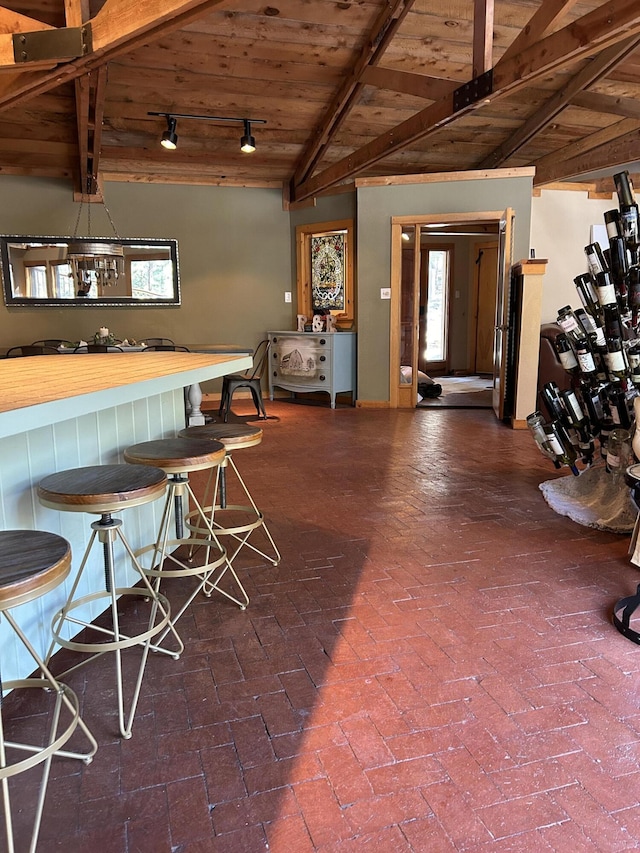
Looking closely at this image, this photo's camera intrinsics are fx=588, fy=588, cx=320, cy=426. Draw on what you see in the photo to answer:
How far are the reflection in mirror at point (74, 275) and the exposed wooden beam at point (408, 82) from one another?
10.4 ft

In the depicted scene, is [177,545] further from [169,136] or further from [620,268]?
[169,136]

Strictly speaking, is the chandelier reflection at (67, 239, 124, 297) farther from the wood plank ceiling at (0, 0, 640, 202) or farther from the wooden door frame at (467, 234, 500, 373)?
the wooden door frame at (467, 234, 500, 373)

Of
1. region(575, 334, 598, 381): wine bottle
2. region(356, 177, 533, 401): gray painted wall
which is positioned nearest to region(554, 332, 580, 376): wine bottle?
region(575, 334, 598, 381): wine bottle

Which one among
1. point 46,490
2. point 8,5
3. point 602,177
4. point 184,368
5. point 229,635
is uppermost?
point 8,5

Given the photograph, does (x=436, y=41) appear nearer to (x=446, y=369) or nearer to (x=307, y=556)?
(x=307, y=556)

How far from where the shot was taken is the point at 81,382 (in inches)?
75.8

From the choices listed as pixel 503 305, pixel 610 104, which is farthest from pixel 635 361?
pixel 610 104

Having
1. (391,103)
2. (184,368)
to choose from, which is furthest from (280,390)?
(184,368)

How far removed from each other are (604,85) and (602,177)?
197cm

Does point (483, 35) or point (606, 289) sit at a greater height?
point (483, 35)

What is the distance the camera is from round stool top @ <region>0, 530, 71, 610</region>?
1221mm

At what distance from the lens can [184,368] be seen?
2.38 m

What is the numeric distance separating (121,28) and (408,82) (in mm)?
2838

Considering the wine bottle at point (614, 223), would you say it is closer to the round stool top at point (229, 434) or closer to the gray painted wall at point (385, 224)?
the round stool top at point (229, 434)
